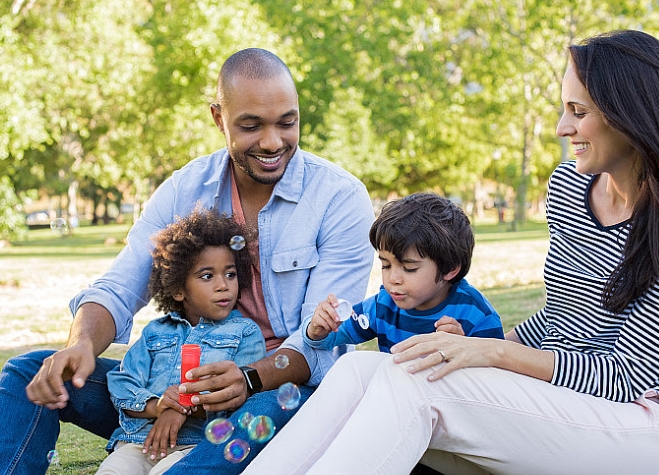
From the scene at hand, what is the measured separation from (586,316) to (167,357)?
1575mm

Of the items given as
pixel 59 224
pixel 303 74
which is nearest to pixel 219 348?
pixel 303 74

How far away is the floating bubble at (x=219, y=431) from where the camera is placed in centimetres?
267

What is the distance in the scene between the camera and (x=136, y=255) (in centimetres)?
357

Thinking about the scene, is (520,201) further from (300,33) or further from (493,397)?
(493,397)

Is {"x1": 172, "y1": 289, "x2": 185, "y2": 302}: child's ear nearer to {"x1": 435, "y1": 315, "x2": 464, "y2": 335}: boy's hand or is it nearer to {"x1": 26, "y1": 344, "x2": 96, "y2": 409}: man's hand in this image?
{"x1": 26, "y1": 344, "x2": 96, "y2": 409}: man's hand

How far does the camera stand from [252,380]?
2980mm

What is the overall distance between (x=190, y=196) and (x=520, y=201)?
86.1ft

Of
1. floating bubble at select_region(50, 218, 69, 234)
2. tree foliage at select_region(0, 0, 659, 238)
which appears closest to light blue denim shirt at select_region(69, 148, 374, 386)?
tree foliage at select_region(0, 0, 659, 238)

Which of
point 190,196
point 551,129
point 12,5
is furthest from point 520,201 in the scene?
point 190,196

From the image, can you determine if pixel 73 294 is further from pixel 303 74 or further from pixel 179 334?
pixel 303 74

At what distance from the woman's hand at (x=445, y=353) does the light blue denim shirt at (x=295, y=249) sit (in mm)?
953

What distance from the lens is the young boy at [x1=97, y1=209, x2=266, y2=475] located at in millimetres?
3041

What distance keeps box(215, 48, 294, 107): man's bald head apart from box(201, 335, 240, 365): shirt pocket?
1.05 metres

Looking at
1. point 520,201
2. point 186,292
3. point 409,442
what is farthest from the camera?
point 520,201
